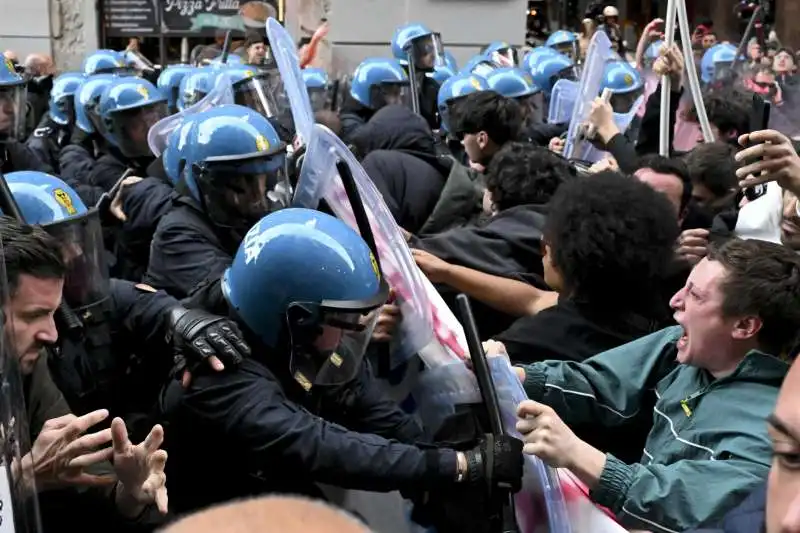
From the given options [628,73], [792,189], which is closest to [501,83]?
[628,73]

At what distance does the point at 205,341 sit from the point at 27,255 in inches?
16.1

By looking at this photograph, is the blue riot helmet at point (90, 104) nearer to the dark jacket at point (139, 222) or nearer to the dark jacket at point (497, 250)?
the dark jacket at point (139, 222)

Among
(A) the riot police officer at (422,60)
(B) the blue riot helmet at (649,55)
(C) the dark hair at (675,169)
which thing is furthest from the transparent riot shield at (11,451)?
(B) the blue riot helmet at (649,55)

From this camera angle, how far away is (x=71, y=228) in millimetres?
2551

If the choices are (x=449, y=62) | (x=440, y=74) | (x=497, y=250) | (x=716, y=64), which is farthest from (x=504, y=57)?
(x=497, y=250)

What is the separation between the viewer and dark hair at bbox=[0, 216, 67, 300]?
1872mm

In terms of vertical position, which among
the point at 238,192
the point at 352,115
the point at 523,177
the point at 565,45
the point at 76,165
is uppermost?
the point at 565,45

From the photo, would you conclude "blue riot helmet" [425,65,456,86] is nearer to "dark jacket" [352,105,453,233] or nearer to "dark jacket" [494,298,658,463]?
"dark jacket" [352,105,453,233]

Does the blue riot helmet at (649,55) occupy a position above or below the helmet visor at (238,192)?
above

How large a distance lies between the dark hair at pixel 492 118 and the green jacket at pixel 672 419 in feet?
6.43

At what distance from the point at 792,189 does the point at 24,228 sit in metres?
1.86

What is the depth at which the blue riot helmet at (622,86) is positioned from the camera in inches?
253

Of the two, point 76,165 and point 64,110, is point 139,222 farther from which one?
point 64,110

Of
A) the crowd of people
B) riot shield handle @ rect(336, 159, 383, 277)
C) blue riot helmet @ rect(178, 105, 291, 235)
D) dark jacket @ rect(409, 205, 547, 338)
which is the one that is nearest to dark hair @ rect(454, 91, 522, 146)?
the crowd of people
